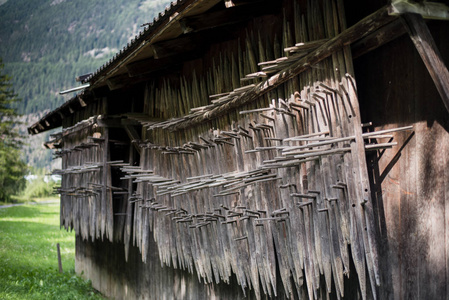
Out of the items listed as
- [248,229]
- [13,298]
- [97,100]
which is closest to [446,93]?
[248,229]

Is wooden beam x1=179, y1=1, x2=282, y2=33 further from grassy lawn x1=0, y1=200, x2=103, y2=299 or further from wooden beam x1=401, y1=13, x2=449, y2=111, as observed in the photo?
grassy lawn x1=0, y1=200, x2=103, y2=299

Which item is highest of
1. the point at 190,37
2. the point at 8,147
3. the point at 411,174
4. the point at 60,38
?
the point at 60,38

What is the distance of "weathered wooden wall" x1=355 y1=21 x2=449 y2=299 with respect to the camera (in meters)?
2.83

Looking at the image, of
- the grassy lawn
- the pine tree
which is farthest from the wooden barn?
the pine tree

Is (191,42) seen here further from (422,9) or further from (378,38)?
(422,9)

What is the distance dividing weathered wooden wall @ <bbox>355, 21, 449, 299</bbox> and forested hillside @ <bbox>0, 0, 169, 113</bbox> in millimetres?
105090

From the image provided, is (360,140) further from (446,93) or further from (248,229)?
(248,229)

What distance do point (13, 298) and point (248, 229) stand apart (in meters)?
6.89

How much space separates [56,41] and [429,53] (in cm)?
13356

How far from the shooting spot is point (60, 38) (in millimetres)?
126812

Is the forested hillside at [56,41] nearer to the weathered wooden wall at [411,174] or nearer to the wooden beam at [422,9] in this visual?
the weathered wooden wall at [411,174]

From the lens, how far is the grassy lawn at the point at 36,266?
33.2 ft

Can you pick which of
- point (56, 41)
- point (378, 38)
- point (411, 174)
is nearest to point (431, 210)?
point (411, 174)

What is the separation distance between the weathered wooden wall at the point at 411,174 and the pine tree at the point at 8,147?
28.9 m
